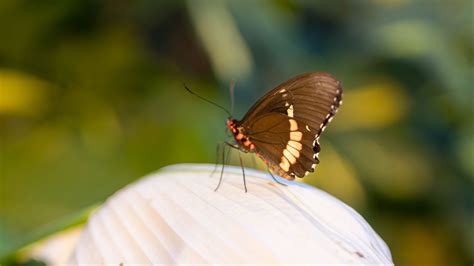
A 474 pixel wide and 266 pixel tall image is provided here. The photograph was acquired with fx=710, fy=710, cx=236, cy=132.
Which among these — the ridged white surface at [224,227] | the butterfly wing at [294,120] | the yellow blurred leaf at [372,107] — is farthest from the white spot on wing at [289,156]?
the yellow blurred leaf at [372,107]

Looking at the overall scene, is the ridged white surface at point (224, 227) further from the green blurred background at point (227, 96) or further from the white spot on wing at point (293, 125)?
the green blurred background at point (227, 96)

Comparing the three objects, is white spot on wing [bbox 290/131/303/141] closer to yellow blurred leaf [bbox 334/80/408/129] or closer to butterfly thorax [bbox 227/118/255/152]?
butterfly thorax [bbox 227/118/255/152]

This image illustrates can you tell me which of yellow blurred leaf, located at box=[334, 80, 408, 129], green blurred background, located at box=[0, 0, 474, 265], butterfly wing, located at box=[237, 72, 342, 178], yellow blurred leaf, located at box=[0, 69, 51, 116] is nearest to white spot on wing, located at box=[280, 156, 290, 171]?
butterfly wing, located at box=[237, 72, 342, 178]

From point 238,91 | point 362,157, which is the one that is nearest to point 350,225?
point 238,91

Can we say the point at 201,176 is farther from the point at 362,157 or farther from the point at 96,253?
the point at 362,157

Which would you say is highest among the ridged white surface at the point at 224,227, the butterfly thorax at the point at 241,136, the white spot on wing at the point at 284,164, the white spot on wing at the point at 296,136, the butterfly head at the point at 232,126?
the butterfly head at the point at 232,126

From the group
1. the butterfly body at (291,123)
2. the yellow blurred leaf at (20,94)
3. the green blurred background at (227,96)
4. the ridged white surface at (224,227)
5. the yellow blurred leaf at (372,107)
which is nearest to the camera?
the ridged white surface at (224,227)

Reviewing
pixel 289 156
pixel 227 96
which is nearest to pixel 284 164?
pixel 289 156

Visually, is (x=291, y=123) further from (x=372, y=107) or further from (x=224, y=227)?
(x=372, y=107)
